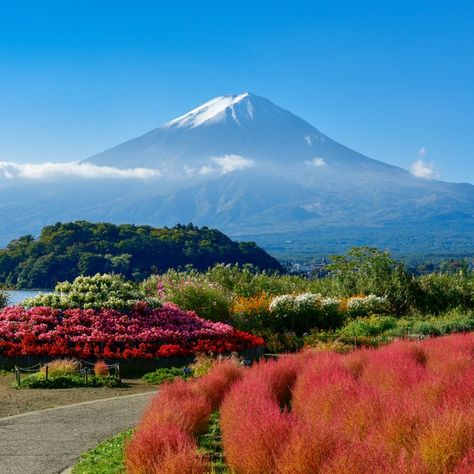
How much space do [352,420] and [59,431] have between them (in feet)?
14.0

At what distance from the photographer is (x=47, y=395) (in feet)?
44.4

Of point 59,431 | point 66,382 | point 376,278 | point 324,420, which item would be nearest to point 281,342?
point 376,278

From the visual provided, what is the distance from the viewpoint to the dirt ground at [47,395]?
1255 cm

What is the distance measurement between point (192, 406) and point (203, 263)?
166 ft

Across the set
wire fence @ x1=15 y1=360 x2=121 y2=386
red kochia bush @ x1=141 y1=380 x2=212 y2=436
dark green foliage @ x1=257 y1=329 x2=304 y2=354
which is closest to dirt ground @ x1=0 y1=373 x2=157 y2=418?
wire fence @ x1=15 y1=360 x2=121 y2=386

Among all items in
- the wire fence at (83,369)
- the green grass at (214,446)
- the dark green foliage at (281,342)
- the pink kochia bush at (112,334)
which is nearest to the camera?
the green grass at (214,446)

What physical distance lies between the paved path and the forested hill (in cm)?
3867

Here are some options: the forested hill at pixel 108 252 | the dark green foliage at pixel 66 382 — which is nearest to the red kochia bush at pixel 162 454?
the dark green foliage at pixel 66 382

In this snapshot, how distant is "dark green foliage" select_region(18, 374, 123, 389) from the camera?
14.5m

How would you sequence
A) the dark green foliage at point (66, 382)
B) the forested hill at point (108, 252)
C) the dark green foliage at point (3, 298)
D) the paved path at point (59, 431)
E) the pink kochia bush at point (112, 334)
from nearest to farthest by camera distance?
the paved path at point (59, 431) → the dark green foliage at point (66, 382) → the pink kochia bush at point (112, 334) → the dark green foliage at point (3, 298) → the forested hill at point (108, 252)

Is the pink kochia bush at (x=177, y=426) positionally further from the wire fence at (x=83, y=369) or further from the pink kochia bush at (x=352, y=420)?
the wire fence at (x=83, y=369)

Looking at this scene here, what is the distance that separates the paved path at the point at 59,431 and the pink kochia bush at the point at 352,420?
5.90 feet

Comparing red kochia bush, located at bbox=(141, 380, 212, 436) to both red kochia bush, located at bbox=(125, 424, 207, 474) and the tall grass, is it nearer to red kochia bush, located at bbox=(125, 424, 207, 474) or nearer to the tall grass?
the tall grass

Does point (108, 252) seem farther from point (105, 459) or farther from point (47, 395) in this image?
point (105, 459)
